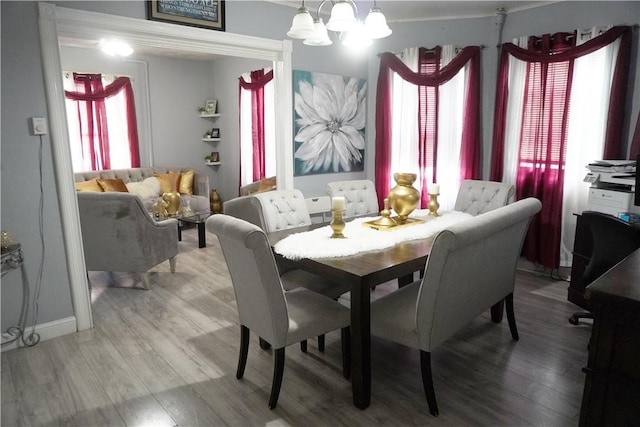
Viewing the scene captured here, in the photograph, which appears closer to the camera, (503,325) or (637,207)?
(503,325)

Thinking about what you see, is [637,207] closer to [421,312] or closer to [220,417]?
[421,312]

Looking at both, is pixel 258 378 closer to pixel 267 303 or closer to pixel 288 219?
pixel 267 303

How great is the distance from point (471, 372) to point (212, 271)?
265 centimetres

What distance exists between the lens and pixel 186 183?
6.14 m

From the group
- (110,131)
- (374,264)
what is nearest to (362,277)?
(374,264)

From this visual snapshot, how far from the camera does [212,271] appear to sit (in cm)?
417

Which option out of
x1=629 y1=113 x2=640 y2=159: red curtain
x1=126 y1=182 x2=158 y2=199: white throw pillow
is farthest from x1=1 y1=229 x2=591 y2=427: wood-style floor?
x1=126 y1=182 x2=158 y2=199: white throw pillow

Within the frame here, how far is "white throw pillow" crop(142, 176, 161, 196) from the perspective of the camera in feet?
19.4

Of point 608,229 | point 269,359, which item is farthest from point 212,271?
point 608,229

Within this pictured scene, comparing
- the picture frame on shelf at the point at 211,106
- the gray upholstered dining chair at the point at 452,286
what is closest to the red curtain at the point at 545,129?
the gray upholstered dining chair at the point at 452,286

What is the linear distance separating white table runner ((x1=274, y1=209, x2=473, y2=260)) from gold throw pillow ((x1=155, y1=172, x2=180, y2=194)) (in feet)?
13.0

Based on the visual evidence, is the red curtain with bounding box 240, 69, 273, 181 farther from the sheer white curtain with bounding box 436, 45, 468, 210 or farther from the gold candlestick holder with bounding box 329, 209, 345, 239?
the gold candlestick holder with bounding box 329, 209, 345, 239

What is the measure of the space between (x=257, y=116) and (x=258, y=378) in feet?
13.8

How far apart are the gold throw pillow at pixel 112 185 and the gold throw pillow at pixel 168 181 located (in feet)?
1.95
